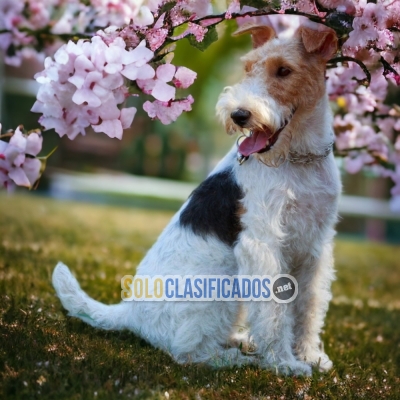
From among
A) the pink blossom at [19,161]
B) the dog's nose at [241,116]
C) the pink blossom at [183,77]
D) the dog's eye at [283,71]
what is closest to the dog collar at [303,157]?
the dog's nose at [241,116]

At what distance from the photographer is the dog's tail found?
376 cm

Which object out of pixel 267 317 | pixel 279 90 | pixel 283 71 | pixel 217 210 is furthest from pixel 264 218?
pixel 283 71

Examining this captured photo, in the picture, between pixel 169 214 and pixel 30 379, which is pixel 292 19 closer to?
pixel 30 379

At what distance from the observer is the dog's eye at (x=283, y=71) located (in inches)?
129

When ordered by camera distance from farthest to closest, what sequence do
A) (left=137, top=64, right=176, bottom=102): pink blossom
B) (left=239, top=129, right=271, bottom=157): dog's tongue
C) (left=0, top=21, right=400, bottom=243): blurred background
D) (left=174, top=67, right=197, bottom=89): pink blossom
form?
(left=0, top=21, right=400, bottom=243): blurred background
(left=239, top=129, right=271, bottom=157): dog's tongue
(left=174, top=67, right=197, bottom=89): pink blossom
(left=137, top=64, right=176, bottom=102): pink blossom

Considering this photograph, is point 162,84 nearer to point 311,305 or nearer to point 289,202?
point 289,202

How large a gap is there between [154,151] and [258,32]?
13907 mm

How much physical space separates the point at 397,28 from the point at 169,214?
8.80 m

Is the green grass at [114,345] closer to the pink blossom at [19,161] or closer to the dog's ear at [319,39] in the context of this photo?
the pink blossom at [19,161]

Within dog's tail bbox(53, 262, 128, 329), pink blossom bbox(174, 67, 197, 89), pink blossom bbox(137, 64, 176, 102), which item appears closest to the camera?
pink blossom bbox(137, 64, 176, 102)

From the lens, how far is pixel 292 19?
15.9ft

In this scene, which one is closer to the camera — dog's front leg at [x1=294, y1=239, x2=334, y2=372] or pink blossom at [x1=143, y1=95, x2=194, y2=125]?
pink blossom at [x1=143, y1=95, x2=194, y2=125]

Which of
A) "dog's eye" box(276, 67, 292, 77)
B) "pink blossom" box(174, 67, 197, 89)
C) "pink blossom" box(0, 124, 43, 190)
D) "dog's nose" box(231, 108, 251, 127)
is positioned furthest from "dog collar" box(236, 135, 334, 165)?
"pink blossom" box(0, 124, 43, 190)

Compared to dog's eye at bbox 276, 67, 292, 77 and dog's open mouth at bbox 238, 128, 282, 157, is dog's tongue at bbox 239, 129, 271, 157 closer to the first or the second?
dog's open mouth at bbox 238, 128, 282, 157
